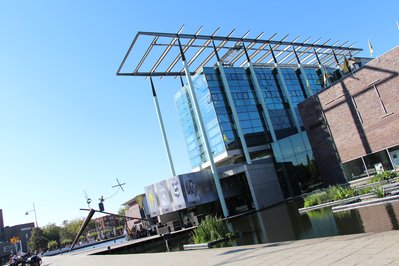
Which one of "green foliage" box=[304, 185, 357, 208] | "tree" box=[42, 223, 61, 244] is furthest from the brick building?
"tree" box=[42, 223, 61, 244]

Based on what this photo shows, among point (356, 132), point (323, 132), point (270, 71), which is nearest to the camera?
point (356, 132)

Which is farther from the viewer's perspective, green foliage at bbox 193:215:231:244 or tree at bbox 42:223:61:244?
tree at bbox 42:223:61:244

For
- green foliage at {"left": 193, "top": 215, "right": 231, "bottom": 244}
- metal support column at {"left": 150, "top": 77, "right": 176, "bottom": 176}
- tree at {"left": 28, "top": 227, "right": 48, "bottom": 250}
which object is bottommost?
green foliage at {"left": 193, "top": 215, "right": 231, "bottom": 244}

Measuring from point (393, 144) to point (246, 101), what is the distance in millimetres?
26916

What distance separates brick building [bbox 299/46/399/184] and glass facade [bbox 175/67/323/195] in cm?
662

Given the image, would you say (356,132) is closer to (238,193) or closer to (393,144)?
(393,144)

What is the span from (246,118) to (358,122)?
21.9 meters

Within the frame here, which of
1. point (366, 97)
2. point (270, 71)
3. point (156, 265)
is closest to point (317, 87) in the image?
point (270, 71)

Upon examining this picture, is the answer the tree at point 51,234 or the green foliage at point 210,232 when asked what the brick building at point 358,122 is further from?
the tree at point 51,234

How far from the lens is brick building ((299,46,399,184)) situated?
29609mm

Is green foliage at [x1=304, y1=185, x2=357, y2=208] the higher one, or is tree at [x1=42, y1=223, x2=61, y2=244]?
tree at [x1=42, y1=223, x2=61, y2=244]

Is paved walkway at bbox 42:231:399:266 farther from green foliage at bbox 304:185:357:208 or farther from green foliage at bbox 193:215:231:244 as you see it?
green foliage at bbox 304:185:357:208

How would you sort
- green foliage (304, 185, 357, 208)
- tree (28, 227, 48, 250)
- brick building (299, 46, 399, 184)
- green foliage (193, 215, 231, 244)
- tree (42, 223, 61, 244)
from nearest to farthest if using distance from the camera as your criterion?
green foliage (193, 215, 231, 244)
green foliage (304, 185, 357, 208)
brick building (299, 46, 399, 184)
tree (28, 227, 48, 250)
tree (42, 223, 61, 244)

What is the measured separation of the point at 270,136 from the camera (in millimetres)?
54656
